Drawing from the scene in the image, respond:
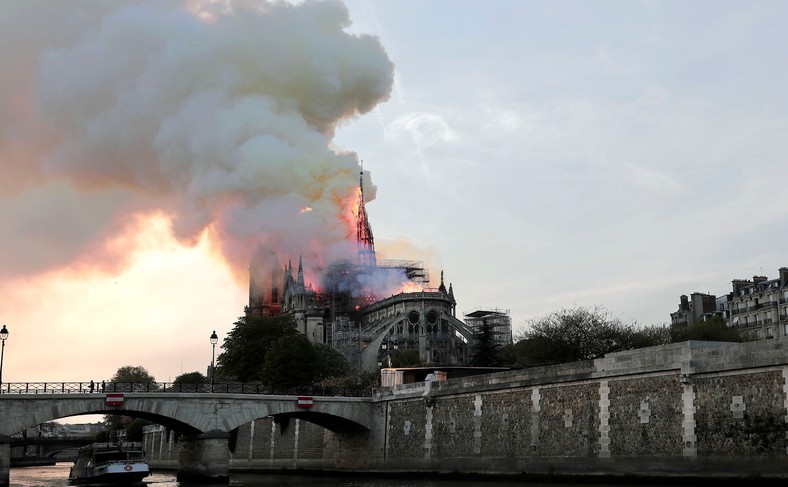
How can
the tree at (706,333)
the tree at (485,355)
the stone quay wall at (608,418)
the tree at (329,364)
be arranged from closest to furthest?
the stone quay wall at (608,418) < the tree at (706,333) < the tree at (485,355) < the tree at (329,364)

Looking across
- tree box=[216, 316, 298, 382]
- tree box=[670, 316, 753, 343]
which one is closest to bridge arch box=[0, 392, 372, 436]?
tree box=[670, 316, 753, 343]

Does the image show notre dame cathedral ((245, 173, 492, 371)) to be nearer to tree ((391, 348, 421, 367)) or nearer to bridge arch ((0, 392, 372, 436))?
tree ((391, 348, 421, 367))

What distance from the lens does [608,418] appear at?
128 ft

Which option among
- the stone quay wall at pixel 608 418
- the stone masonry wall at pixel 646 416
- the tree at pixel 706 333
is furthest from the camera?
the tree at pixel 706 333

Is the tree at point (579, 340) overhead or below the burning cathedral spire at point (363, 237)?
below

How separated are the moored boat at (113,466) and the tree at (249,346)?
136 feet

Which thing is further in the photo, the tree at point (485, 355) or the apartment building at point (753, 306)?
the apartment building at point (753, 306)

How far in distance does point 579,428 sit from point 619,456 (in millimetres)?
2843

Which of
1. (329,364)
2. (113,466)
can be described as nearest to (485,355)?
(329,364)

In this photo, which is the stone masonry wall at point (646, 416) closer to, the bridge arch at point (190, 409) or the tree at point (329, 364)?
the bridge arch at point (190, 409)

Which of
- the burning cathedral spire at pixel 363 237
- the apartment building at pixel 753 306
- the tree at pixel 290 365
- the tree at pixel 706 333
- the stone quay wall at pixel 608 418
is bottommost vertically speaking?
the stone quay wall at pixel 608 418

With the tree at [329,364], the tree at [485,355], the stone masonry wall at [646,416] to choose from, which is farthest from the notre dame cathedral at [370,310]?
the stone masonry wall at [646,416]

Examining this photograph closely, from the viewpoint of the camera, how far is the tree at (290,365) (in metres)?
83.4

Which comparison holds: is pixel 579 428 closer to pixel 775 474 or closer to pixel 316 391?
pixel 775 474
